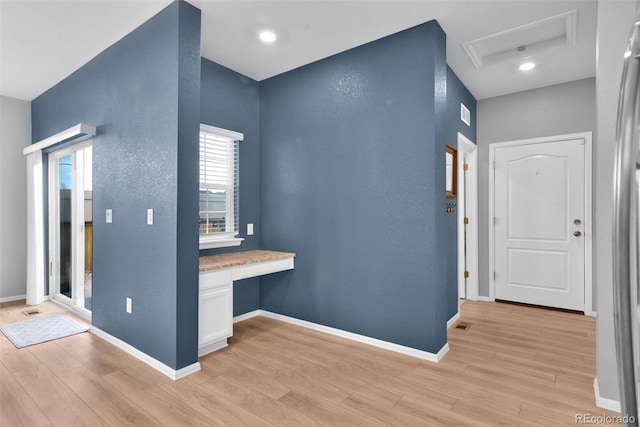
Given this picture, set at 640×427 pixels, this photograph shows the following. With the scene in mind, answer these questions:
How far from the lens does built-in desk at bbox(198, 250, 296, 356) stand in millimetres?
2727

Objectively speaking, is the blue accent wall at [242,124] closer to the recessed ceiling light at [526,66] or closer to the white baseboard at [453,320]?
the white baseboard at [453,320]

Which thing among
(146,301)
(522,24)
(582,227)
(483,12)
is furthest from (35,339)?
(582,227)

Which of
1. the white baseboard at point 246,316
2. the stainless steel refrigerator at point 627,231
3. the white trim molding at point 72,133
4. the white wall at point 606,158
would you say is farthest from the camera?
the white baseboard at point 246,316

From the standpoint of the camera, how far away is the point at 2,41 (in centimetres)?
309

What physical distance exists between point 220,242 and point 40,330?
1.94 metres

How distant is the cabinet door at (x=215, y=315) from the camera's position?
2.73 metres

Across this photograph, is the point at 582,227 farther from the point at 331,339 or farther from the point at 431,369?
the point at 331,339

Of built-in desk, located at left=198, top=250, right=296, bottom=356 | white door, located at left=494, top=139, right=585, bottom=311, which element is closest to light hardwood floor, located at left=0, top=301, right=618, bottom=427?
built-in desk, located at left=198, top=250, right=296, bottom=356

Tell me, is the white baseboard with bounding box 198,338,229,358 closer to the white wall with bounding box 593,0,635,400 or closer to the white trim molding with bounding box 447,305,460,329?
the white trim molding with bounding box 447,305,460,329

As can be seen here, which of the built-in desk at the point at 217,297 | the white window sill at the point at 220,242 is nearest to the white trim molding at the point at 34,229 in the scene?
the white window sill at the point at 220,242

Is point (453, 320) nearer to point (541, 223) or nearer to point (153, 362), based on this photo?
point (541, 223)

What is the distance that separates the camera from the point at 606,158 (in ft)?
6.68

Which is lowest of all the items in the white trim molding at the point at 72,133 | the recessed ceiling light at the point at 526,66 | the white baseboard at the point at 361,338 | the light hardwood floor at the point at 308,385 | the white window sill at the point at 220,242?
the light hardwood floor at the point at 308,385

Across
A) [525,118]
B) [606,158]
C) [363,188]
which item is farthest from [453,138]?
[606,158]
